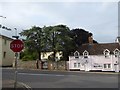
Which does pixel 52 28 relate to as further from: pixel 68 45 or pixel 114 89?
pixel 114 89

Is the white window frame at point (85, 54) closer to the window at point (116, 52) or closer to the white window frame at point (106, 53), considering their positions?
the white window frame at point (106, 53)

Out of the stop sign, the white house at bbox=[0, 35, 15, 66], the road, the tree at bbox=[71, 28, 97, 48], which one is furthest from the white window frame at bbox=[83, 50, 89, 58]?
the stop sign

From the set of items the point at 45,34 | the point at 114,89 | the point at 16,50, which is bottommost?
the point at 114,89

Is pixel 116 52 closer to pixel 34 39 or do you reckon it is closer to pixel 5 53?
pixel 34 39

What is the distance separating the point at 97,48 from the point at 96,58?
3.87m

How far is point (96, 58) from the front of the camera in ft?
229

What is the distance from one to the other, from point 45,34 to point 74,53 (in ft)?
27.9

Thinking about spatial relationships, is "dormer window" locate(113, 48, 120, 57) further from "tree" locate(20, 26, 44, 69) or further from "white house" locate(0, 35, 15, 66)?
"white house" locate(0, 35, 15, 66)

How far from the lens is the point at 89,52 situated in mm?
72000

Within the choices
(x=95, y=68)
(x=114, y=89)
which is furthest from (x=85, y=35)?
(x=114, y=89)

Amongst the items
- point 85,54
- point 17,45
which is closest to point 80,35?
point 85,54

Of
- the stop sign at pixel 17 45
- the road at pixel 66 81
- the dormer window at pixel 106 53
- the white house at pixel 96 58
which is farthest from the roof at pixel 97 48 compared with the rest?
the stop sign at pixel 17 45

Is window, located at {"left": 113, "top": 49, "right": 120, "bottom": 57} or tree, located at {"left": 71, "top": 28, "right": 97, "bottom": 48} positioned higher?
tree, located at {"left": 71, "top": 28, "right": 97, "bottom": 48}

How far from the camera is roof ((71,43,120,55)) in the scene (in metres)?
70.7
